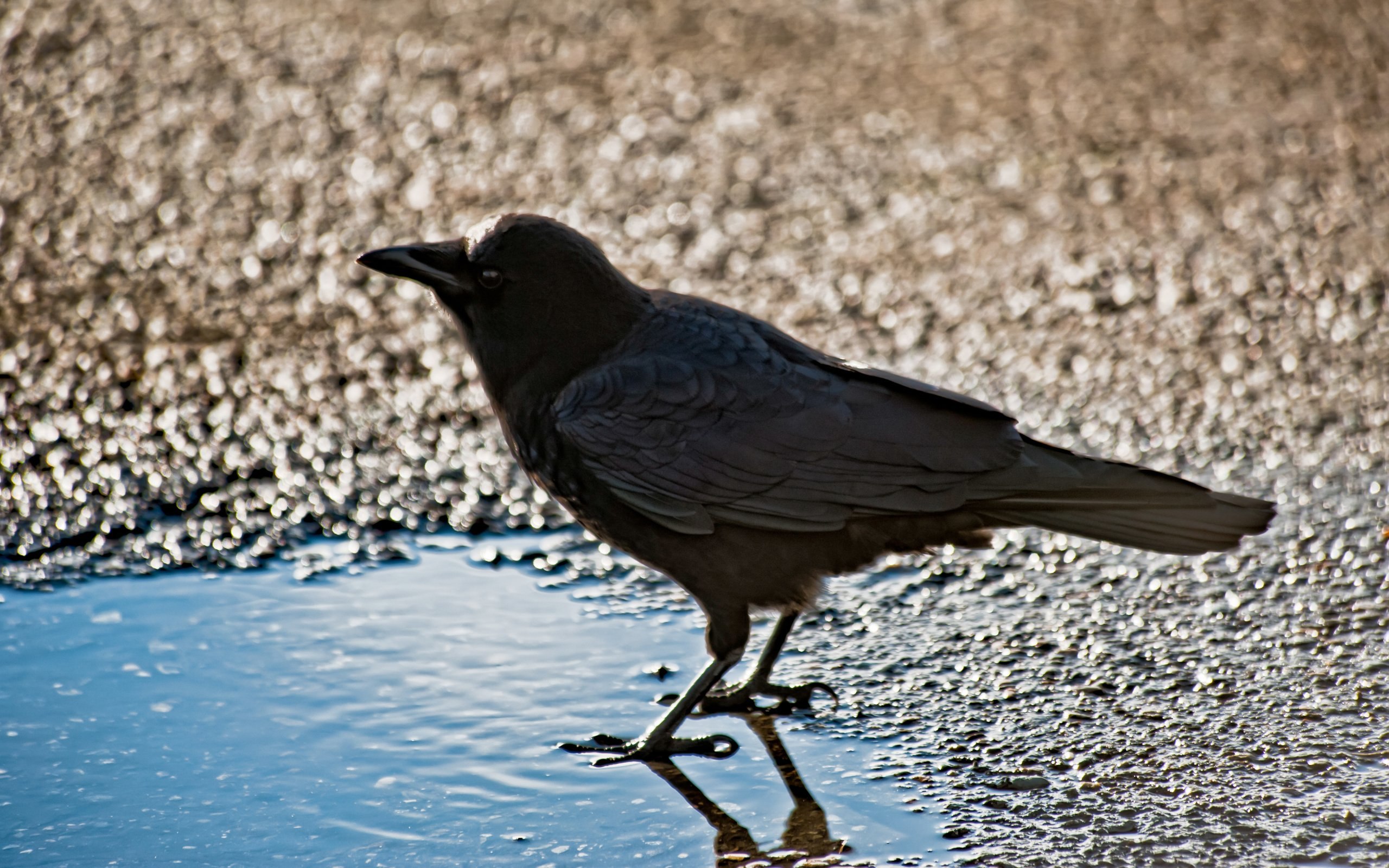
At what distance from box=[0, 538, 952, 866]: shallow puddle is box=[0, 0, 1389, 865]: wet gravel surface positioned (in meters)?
0.18

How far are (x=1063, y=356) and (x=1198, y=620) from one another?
5.25 feet

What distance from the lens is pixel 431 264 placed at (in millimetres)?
3422

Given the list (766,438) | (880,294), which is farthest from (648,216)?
(766,438)

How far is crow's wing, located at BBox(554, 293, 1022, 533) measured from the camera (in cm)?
323

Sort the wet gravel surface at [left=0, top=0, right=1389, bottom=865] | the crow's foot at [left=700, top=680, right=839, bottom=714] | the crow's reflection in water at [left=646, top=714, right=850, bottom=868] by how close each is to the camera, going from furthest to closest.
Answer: the crow's foot at [left=700, top=680, right=839, bottom=714] < the wet gravel surface at [left=0, top=0, right=1389, bottom=865] < the crow's reflection in water at [left=646, top=714, right=850, bottom=868]

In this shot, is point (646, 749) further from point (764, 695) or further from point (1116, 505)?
point (1116, 505)

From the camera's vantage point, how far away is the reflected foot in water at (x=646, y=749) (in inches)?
126

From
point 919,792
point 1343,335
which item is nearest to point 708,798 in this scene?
point 919,792

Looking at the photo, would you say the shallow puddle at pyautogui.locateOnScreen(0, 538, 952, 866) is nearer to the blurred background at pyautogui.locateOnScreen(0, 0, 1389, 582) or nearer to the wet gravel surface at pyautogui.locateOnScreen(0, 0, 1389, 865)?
the wet gravel surface at pyautogui.locateOnScreen(0, 0, 1389, 865)

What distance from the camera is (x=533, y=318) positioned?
11.1 ft

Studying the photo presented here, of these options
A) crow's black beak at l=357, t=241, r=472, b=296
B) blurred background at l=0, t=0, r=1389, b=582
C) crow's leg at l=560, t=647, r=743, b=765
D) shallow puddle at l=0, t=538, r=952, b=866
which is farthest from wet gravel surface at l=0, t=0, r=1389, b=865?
crow's black beak at l=357, t=241, r=472, b=296

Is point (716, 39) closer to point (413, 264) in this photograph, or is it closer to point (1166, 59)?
point (1166, 59)

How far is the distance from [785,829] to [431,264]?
151cm

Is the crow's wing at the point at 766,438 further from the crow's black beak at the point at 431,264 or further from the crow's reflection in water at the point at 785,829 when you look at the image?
the crow's reflection in water at the point at 785,829
